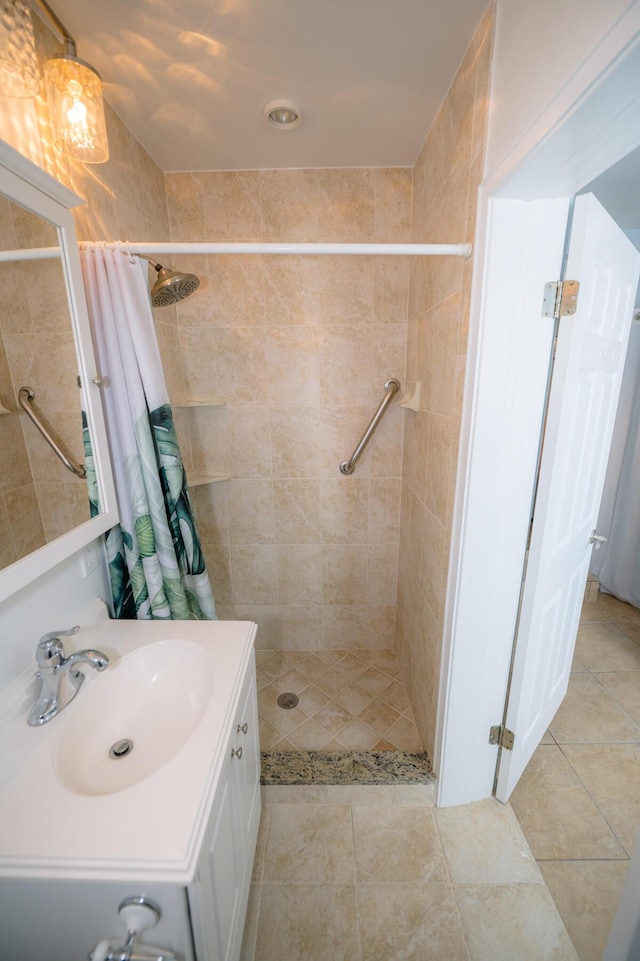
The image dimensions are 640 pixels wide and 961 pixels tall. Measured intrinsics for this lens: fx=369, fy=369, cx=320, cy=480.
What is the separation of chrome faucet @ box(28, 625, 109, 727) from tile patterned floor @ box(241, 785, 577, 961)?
0.91m

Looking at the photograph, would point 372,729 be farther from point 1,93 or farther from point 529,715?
point 1,93

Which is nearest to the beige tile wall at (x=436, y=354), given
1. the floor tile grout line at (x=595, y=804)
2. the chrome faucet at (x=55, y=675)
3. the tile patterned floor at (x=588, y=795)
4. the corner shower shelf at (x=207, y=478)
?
the tile patterned floor at (x=588, y=795)

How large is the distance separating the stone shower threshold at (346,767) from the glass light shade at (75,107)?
207cm

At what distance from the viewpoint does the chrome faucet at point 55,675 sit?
2.63ft

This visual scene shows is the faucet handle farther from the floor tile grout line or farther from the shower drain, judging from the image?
the floor tile grout line

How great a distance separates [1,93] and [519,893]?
8.29 ft

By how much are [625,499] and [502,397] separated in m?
2.27

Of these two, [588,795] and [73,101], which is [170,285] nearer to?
[73,101]

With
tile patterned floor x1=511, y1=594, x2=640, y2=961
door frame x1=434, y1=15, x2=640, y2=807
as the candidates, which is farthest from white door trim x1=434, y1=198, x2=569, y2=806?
tile patterned floor x1=511, y1=594, x2=640, y2=961

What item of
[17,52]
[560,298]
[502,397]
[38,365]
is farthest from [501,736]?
[17,52]

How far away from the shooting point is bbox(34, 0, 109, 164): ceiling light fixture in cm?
92

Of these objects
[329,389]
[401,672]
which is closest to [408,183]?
[329,389]

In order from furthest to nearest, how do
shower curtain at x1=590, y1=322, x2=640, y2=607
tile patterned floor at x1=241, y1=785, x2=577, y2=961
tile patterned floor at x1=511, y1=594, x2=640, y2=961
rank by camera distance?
shower curtain at x1=590, y1=322, x2=640, y2=607 → tile patterned floor at x1=511, y1=594, x2=640, y2=961 → tile patterned floor at x1=241, y1=785, x2=577, y2=961

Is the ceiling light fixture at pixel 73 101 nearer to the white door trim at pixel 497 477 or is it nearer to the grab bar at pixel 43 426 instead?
the grab bar at pixel 43 426
